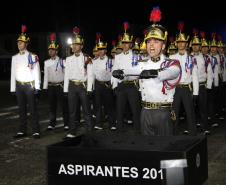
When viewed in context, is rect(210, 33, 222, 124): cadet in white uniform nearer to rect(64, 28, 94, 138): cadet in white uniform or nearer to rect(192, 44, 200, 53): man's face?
rect(192, 44, 200, 53): man's face

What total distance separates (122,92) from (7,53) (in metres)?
46.9

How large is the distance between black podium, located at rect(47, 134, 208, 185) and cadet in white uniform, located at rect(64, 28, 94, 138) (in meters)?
7.06

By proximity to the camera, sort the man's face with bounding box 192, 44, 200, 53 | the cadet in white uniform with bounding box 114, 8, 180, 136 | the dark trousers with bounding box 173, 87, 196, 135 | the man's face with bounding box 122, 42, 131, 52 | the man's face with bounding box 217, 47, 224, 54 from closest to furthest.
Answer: the cadet in white uniform with bounding box 114, 8, 180, 136 < the dark trousers with bounding box 173, 87, 196, 135 < the man's face with bounding box 122, 42, 131, 52 < the man's face with bounding box 192, 44, 200, 53 < the man's face with bounding box 217, 47, 224, 54

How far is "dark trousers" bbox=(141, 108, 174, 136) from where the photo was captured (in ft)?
18.8

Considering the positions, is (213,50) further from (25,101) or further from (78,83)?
(25,101)

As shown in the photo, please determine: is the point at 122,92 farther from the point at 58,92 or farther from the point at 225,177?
the point at 225,177

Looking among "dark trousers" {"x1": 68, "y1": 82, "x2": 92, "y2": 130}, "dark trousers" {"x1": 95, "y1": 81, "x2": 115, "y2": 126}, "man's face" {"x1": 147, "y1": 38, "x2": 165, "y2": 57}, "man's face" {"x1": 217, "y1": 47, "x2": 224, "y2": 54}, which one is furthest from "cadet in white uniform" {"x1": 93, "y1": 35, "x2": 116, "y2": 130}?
"man's face" {"x1": 147, "y1": 38, "x2": 165, "y2": 57}

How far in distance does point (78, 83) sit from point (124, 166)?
24.9 feet

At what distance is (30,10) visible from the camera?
50375 mm

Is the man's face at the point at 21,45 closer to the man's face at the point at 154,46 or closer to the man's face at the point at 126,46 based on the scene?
the man's face at the point at 126,46

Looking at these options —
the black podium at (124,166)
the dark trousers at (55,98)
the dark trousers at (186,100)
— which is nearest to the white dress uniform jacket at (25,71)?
the dark trousers at (55,98)

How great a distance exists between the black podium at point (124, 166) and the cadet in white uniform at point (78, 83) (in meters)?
7.06

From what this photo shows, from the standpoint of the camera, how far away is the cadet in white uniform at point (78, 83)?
35.1 ft

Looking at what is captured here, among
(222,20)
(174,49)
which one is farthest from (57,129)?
(222,20)
